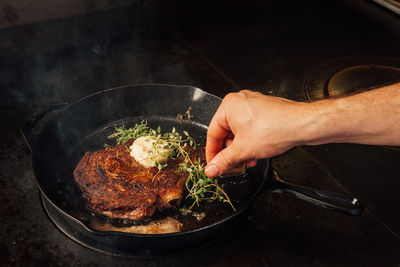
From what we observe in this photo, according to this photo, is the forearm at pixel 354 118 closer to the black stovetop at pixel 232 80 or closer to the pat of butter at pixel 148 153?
the black stovetop at pixel 232 80

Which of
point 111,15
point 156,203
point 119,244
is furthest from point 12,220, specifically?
point 111,15

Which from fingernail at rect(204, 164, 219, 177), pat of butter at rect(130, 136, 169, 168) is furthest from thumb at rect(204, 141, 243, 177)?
pat of butter at rect(130, 136, 169, 168)

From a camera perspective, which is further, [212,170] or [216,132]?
[216,132]

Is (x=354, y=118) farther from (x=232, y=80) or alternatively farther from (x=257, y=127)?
(x=232, y=80)

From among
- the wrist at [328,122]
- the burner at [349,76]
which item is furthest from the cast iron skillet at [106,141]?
the burner at [349,76]

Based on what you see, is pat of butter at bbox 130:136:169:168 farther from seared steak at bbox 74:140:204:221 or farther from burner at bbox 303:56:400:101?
burner at bbox 303:56:400:101

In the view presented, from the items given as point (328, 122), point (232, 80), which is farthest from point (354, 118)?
point (232, 80)
